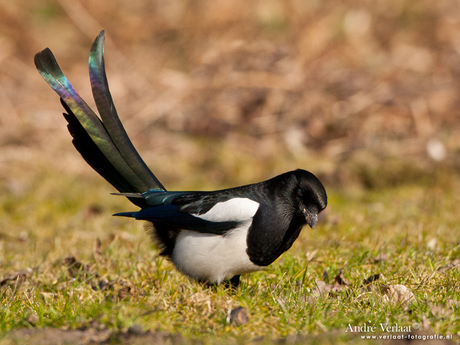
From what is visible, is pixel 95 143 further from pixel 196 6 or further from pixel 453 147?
pixel 196 6

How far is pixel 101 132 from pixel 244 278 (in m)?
1.23

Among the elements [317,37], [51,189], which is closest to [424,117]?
[317,37]

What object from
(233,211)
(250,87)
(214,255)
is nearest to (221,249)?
(214,255)

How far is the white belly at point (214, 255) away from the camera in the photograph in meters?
2.77

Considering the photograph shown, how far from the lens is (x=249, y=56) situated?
8.62 meters

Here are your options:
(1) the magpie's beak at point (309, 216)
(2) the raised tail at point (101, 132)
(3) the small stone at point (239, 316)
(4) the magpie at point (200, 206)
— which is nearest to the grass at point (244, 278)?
(3) the small stone at point (239, 316)

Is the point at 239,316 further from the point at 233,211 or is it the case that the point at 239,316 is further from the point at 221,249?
the point at 233,211

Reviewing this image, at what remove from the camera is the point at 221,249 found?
9.21 ft

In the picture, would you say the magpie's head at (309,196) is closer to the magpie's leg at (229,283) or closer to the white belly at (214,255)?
the white belly at (214,255)

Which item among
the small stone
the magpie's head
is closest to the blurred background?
the magpie's head

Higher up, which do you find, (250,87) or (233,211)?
(250,87)

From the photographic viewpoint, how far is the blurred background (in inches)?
259

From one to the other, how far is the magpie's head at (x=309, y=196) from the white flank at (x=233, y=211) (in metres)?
0.23

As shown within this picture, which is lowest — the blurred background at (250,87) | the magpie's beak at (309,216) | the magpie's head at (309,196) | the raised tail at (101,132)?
the magpie's beak at (309,216)
